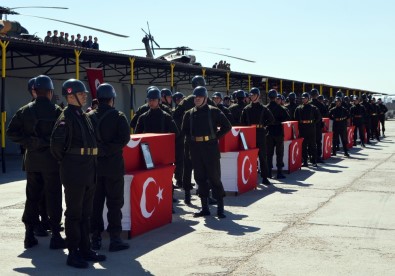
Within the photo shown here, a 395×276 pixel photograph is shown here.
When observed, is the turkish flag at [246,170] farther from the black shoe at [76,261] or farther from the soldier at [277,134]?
the black shoe at [76,261]

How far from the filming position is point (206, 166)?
9.05m

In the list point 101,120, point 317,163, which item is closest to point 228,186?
point 101,120

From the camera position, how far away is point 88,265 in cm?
620

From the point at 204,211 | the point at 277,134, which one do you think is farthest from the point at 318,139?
the point at 204,211

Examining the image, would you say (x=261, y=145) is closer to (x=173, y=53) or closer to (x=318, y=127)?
(x=318, y=127)

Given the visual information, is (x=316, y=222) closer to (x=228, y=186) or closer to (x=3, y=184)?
(x=228, y=186)

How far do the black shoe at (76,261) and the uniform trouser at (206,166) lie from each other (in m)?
3.23

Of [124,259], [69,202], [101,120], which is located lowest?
[124,259]

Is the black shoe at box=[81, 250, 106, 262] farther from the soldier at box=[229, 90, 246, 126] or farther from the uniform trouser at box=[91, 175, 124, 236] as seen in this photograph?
the soldier at box=[229, 90, 246, 126]

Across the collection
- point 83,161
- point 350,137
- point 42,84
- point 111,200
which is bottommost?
point 111,200

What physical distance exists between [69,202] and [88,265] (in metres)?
0.73

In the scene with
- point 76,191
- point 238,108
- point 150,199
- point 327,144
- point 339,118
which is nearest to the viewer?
point 76,191

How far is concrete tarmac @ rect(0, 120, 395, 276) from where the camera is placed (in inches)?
242

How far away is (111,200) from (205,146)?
2528mm
